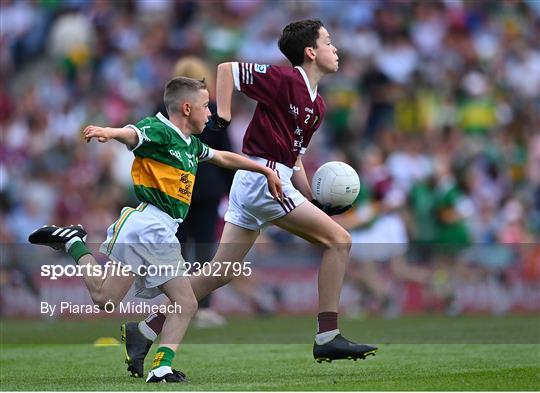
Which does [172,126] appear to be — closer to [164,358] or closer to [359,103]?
[164,358]

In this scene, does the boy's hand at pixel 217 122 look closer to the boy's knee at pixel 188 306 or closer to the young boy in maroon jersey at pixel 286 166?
the young boy in maroon jersey at pixel 286 166

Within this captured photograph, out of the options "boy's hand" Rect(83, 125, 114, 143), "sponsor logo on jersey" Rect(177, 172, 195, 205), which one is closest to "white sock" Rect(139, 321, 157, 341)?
"sponsor logo on jersey" Rect(177, 172, 195, 205)

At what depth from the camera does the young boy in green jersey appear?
784 cm

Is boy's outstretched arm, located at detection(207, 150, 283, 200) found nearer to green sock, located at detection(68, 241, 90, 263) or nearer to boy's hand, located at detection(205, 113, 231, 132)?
boy's hand, located at detection(205, 113, 231, 132)

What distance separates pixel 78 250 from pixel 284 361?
6.66 ft

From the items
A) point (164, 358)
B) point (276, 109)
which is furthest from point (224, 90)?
point (164, 358)

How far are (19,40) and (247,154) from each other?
1306cm

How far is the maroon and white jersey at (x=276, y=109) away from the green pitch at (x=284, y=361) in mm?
1531

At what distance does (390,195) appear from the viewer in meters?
16.7

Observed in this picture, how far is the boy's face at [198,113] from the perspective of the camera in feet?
26.6

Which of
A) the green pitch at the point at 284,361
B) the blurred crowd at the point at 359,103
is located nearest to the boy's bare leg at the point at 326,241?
the green pitch at the point at 284,361

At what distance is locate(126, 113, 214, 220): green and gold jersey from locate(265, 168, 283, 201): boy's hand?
527 millimetres

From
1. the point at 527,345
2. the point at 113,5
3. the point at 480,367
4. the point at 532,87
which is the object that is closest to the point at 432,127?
the point at 532,87

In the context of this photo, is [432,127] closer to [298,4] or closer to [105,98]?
[298,4]
